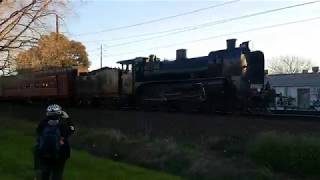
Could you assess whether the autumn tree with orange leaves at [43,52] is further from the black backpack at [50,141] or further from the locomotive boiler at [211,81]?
the black backpack at [50,141]

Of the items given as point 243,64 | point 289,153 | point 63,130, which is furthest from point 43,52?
point 63,130

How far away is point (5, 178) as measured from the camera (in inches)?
453

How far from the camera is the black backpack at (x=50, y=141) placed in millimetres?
8891

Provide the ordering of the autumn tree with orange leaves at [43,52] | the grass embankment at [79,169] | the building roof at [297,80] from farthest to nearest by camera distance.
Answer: the building roof at [297,80] < the autumn tree with orange leaves at [43,52] < the grass embankment at [79,169]

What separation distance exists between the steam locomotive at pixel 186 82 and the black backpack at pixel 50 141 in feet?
49.5

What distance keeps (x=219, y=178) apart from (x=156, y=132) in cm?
867

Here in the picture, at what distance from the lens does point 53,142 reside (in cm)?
889

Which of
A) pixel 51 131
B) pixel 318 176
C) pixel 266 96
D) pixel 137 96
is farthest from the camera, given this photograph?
pixel 137 96

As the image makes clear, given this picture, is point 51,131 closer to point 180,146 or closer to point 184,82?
point 180,146

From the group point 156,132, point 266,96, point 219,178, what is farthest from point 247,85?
point 219,178

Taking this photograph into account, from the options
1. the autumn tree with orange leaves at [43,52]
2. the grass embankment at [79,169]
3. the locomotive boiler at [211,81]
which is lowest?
the grass embankment at [79,169]

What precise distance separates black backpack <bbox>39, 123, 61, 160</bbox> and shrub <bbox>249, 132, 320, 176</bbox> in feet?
22.6

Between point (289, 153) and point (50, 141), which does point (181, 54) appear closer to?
point (289, 153)

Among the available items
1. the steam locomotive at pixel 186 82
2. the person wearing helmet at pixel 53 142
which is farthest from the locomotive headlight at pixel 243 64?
the person wearing helmet at pixel 53 142
